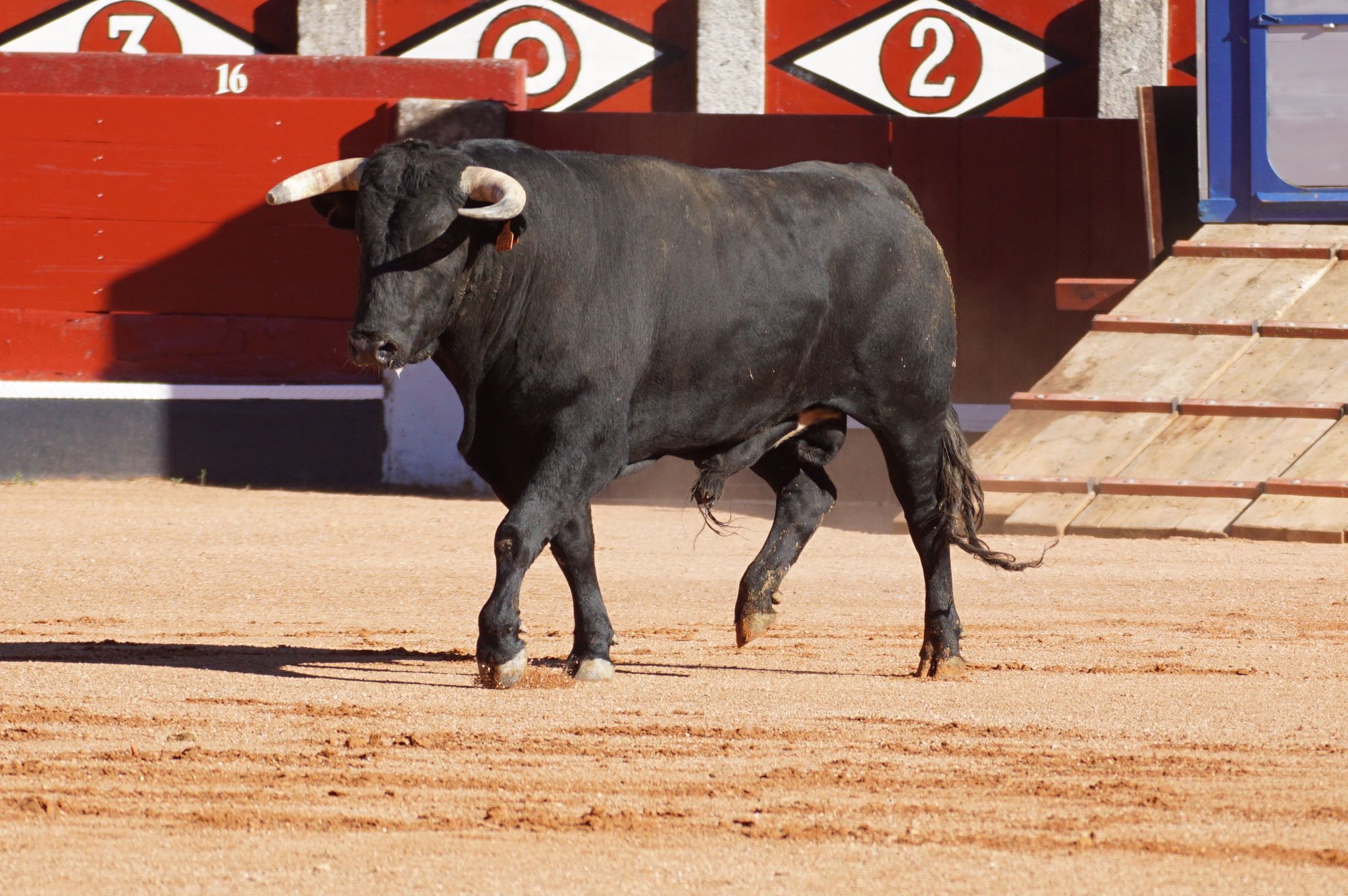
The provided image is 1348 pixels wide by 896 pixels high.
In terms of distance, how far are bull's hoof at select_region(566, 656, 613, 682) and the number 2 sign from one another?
989cm

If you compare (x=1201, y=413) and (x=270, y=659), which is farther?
(x=1201, y=413)

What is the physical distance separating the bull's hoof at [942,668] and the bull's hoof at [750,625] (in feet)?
2.05

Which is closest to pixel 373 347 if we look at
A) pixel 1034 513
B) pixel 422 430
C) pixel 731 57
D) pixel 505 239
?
pixel 505 239

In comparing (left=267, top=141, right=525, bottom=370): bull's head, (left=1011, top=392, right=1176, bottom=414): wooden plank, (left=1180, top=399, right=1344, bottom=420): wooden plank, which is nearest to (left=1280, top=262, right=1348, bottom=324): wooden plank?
(left=1180, top=399, right=1344, bottom=420): wooden plank

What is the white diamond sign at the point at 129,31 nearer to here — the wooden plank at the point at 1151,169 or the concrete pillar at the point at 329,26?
the concrete pillar at the point at 329,26

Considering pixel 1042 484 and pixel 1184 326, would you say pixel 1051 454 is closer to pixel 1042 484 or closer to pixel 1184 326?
pixel 1042 484

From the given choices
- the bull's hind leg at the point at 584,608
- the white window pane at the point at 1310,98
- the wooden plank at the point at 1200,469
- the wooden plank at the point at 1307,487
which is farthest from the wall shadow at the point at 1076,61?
the bull's hind leg at the point at 584,608

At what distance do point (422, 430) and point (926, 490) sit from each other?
5920 millimetres

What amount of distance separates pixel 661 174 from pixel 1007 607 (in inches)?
93.8

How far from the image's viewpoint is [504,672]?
5.14 metres

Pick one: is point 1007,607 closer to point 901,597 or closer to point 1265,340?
point 901,597

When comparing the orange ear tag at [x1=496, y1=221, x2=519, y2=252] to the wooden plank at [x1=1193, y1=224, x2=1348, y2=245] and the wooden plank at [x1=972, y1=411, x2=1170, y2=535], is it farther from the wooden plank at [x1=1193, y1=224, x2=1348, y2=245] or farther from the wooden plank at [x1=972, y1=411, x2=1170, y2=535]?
the wooden plank at [x1=1193, y1=224, x2=1348, y2=245]

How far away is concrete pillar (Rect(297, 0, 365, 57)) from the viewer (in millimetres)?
14609

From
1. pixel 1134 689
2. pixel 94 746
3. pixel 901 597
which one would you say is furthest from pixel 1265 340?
pixel 94 746
